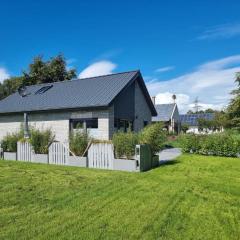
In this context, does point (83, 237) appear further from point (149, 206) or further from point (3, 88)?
point (3, 88)

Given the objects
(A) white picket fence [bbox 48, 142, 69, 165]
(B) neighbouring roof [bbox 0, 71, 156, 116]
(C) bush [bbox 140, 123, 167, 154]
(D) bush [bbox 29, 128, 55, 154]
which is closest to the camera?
(C) bush [bbox 140, 123, 167, 154]

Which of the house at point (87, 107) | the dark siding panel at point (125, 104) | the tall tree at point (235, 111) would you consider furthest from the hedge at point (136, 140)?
the tall tree at point (235, 111)

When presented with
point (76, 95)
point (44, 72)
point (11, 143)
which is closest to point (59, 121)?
point (76, 95)

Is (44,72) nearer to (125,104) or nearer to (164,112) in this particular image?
(164,112)

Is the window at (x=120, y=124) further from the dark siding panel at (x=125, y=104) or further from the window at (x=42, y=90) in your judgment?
the window at (x=42, y=90)

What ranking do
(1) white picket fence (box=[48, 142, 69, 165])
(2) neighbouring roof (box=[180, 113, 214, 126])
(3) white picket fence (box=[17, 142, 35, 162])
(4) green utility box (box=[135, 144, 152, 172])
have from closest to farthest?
(4) green utility box (box=[135, 144, 152, 172]), (1) white picket fence (box=[48, 142, 69, 165]), (3) white picket fence (box=[17, 142, 35, 162]), (2) neighbouring roof (box=[180, 113, 214, 126])

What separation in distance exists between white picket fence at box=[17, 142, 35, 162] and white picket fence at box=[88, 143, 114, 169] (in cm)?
388

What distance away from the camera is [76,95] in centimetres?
2130

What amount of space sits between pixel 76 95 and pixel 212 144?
1029cm

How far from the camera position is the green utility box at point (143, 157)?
38.8 ft

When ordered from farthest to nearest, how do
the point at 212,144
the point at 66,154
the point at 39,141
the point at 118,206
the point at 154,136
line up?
the point at 212,144, the point at 39,141, the point at 66,154, the point at 154,136, the point at 118,206

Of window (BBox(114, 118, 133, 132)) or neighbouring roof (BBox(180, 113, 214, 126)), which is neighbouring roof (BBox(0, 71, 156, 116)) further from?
neighbouring roof (BBox(180, 113, 214, 126))

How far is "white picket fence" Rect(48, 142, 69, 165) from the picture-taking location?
45.8 feet

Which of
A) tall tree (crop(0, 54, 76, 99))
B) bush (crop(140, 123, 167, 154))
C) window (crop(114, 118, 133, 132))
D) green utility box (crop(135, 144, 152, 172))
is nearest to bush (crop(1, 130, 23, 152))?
window (crop(114, 118, 133, 132))
